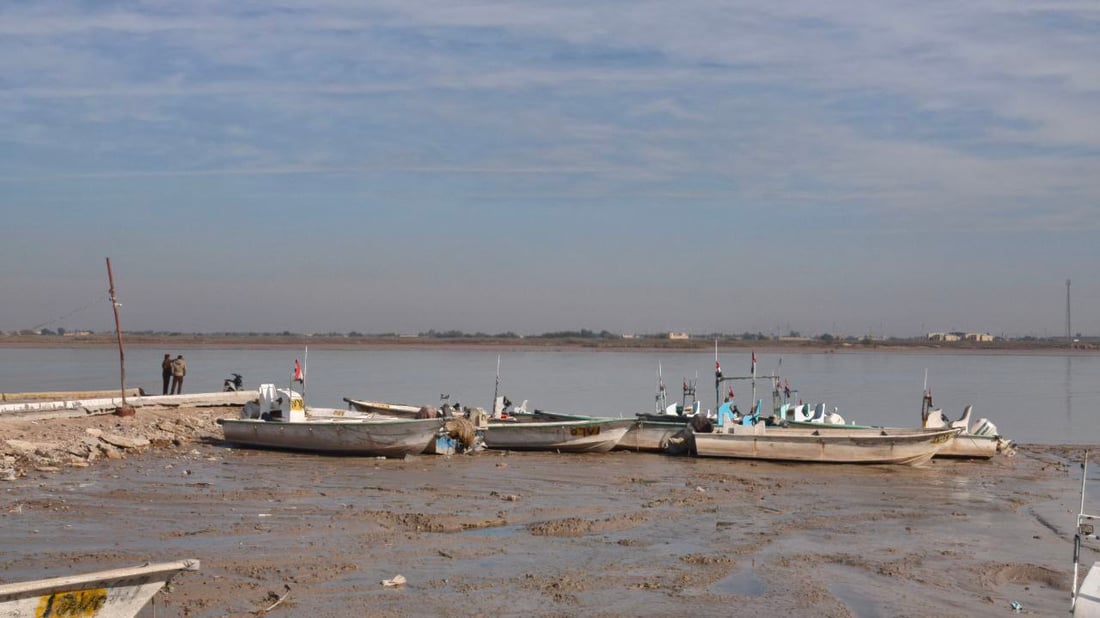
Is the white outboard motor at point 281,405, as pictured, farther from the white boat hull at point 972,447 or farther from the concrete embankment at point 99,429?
the white boat hull at point 972,447

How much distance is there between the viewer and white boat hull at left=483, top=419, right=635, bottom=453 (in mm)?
24828

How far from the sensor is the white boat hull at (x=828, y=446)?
2345 centimetres

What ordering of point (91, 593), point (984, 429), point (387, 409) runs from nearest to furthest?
point (91, 593), point (984, 429), point (387, 409)

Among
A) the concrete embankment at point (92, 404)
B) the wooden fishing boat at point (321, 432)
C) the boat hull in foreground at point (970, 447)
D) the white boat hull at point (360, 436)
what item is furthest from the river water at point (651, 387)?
the white boat hull at point (360, 436)

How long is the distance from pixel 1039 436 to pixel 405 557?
2497 centimetres

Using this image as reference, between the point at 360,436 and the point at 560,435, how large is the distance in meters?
4.69

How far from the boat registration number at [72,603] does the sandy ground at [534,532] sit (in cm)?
125

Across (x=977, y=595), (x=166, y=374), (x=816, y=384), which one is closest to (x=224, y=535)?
(x=977, y=595)

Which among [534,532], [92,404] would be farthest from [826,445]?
[92,404]

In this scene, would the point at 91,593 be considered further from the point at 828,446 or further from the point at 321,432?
the point at 828,446

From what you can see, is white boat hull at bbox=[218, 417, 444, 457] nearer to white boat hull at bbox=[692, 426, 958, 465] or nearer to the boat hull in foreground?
white boat hull at bbox=[692, 426, 958, 465]

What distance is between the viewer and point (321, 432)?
77.0 feet

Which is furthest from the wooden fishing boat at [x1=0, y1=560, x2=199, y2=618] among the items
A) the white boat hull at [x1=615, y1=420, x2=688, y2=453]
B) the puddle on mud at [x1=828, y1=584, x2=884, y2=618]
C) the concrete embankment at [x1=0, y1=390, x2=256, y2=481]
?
the white boat hull at [x1=615, y1=420, x2=688, y2=453]

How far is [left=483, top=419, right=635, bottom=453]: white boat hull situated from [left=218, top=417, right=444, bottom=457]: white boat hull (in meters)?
2.11
